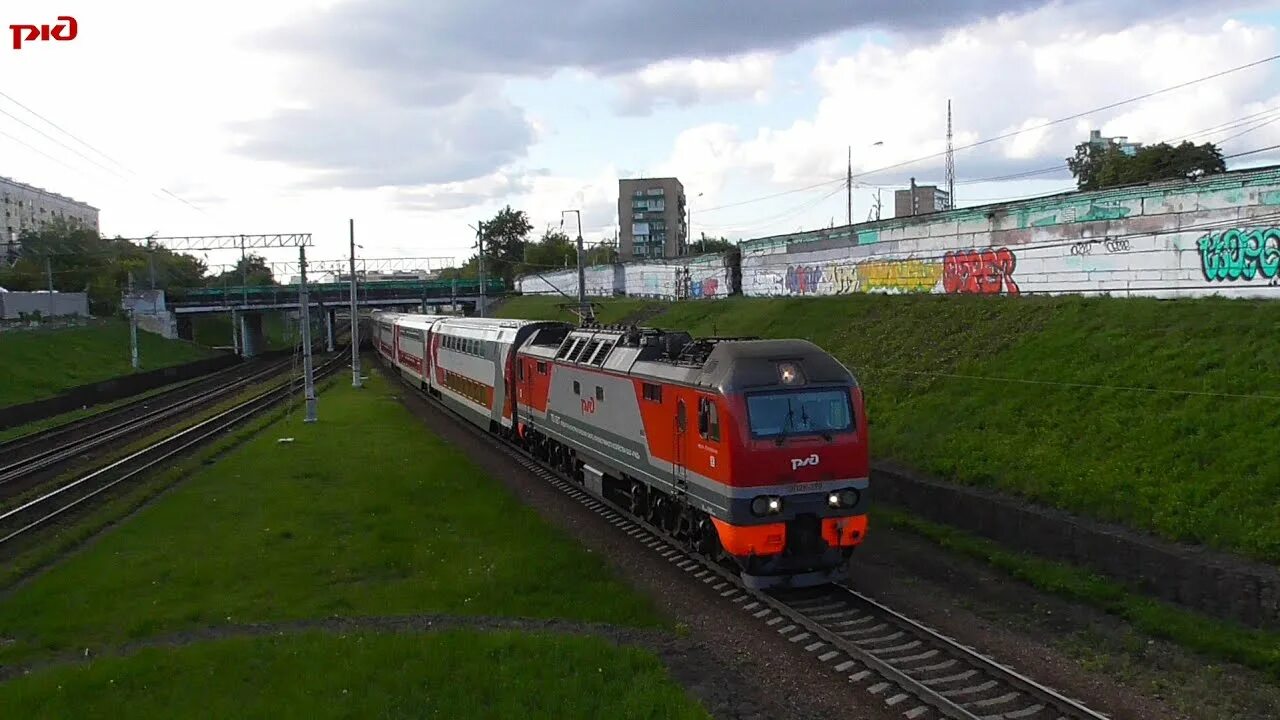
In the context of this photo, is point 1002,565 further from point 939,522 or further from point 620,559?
point 620,559

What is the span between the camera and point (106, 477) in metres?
25.5

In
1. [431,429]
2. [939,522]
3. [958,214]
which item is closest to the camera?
[939,522]

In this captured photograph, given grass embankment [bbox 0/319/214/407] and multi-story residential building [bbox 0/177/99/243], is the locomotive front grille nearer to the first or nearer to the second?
grass embankment [bbox 0/319/214/407]

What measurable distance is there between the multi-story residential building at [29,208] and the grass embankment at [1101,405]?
352 ft

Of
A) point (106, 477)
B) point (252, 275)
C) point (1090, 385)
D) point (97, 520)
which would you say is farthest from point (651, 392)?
point (252, 275)

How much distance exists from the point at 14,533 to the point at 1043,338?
80.9ft

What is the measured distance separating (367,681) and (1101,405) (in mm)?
15452

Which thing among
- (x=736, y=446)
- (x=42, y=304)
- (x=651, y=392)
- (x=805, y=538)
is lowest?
(x=805, y=538)

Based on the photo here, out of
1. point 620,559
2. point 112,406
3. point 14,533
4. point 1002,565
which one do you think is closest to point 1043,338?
point 1002,565

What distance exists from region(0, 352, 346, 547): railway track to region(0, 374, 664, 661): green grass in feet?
7.69

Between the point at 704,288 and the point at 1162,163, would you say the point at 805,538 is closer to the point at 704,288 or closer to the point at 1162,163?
the point at 704,288

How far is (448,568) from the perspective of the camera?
15625 millimetres

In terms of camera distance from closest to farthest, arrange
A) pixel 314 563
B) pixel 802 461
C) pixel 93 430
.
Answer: pixel 802 461 < pixel 314 563 < pixel 93 430

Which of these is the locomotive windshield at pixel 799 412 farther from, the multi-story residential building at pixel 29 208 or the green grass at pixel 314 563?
the multi-story residential building at pixel 29 208
